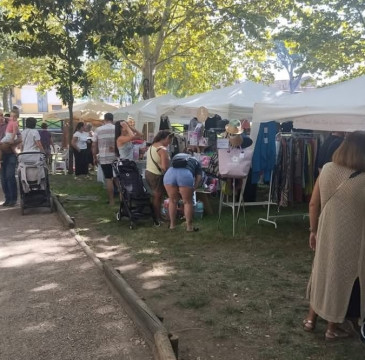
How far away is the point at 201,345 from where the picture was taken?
11.8ft

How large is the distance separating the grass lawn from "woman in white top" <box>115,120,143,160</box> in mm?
1170

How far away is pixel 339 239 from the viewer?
3332mm

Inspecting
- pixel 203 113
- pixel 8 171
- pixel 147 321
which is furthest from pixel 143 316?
pixel 8 171

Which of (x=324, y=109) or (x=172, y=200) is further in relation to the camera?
(x=172, y=200)

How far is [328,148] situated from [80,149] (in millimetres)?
9230

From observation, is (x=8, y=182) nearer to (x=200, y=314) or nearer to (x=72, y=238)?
(x=72, y=238)

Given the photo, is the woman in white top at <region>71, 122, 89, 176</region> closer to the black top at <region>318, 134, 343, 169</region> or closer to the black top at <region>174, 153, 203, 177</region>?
the black top at <region>174, 153, 203, 177</region>

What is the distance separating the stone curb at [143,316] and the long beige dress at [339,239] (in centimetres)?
120

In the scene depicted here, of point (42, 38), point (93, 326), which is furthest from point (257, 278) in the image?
point (42, 38)

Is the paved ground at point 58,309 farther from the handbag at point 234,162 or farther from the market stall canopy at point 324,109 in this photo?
the market stall canopy at point 324,109

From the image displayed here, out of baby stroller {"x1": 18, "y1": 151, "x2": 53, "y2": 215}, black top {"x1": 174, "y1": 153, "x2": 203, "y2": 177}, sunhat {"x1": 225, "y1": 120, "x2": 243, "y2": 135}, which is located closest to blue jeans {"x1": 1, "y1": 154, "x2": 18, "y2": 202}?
baby stroller {"x1": 18, "y1": 151, "x2": 53, "y2": 215}

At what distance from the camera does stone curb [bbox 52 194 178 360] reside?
3.17 metres

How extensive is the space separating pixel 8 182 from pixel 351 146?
7.44m

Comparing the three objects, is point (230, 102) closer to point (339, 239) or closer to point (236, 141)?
point (236, 141)
